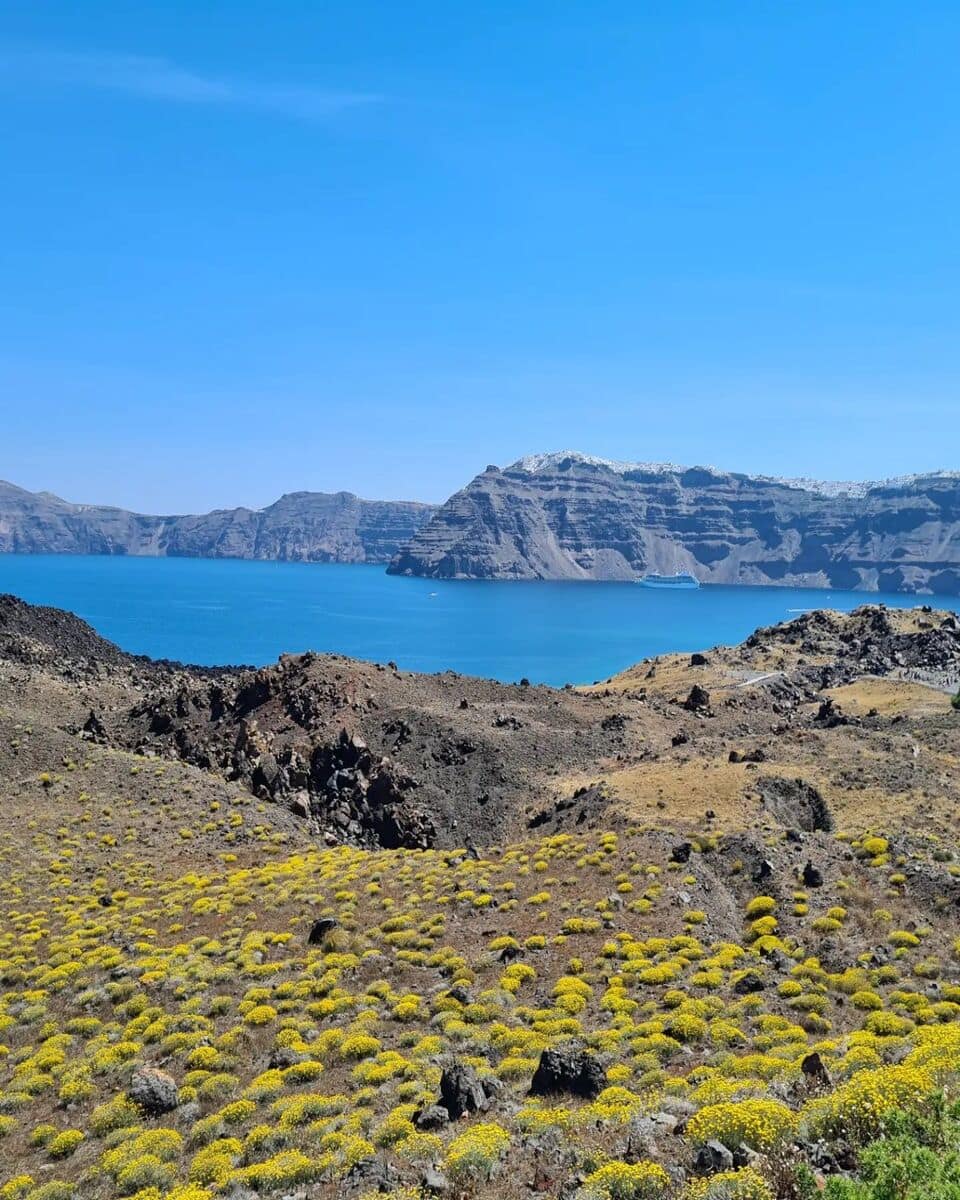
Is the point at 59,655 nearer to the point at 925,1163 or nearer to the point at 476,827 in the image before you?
the point at 476,827

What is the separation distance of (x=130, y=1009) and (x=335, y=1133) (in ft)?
32.1

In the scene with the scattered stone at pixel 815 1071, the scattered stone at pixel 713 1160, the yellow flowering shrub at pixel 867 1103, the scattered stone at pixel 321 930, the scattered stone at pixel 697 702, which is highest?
the yellow flowering shrub at pixel 867 1103

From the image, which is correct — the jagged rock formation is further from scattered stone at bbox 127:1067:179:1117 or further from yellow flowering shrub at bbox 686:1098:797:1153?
yellow flowering shrub at bbox 686:1098:797:1153

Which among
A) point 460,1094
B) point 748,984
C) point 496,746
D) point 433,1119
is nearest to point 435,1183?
point 433,1119

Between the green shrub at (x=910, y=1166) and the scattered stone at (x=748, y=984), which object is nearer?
the green shrub at (x=910, y=1166)

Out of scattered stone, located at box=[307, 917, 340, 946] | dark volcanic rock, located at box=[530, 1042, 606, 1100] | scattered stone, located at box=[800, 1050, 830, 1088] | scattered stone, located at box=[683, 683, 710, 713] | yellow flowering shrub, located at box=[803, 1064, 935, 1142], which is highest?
yellow flowering shrub, located at box=[803, 1064, 935, 1142]

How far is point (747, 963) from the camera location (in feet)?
72.9

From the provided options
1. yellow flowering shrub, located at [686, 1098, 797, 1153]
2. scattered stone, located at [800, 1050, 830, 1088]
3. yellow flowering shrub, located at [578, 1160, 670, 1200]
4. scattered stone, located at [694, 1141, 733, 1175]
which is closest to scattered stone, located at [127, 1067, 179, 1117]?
yellow flowering shrub, located at [578, 1160, 670, 1200]

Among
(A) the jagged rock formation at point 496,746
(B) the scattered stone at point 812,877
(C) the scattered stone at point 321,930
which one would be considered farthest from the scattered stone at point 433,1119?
(B) the scattered stone at point 812,877

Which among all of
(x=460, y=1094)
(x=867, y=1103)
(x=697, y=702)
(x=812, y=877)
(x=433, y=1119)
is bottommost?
(x=697, y=702)

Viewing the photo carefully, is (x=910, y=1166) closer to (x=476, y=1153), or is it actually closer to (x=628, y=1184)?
(x=628, y=1184)

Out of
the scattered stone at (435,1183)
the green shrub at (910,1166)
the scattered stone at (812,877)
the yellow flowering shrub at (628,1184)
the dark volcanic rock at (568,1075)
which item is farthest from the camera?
the scattered stone at (812,877)

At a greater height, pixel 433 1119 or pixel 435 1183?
pixel 435 1183

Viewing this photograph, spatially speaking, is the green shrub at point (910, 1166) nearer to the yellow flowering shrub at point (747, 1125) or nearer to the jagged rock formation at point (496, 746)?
the yellow flowering shrub at point (747, 1125)
